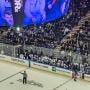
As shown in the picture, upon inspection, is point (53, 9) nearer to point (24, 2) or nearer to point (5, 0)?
point (24, 2)

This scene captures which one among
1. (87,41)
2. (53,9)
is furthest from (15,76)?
(53,9)

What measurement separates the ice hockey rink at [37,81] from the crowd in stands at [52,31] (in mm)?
3553

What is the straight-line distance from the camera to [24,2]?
27328 mm

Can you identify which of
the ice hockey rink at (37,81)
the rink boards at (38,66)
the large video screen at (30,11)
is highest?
the large video screen at (30,11)

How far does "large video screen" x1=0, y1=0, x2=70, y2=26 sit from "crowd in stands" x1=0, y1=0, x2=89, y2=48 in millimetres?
524

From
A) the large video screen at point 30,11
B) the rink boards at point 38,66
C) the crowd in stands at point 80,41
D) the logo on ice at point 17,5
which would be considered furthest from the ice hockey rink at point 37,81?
the logo on ice at point 17,5

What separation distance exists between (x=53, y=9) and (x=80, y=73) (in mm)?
7517

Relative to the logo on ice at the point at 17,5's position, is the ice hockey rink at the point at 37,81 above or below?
below

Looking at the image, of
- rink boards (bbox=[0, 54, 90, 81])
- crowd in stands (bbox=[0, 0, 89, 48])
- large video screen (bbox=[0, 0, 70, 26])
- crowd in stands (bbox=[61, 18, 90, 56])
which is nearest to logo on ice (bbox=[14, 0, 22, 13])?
large video screen (bbox=[0, 0, 70, 26])

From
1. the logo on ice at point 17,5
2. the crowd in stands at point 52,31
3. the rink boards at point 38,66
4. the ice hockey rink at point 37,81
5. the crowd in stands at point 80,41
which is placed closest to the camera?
the ice hockey rink at point 37,81

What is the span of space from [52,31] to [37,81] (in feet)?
20.7

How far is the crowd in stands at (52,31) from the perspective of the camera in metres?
24.7

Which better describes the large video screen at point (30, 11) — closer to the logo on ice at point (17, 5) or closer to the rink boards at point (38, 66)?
the logo on ice at point (17, 5)

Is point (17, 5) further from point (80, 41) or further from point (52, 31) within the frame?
point (80, 41)
